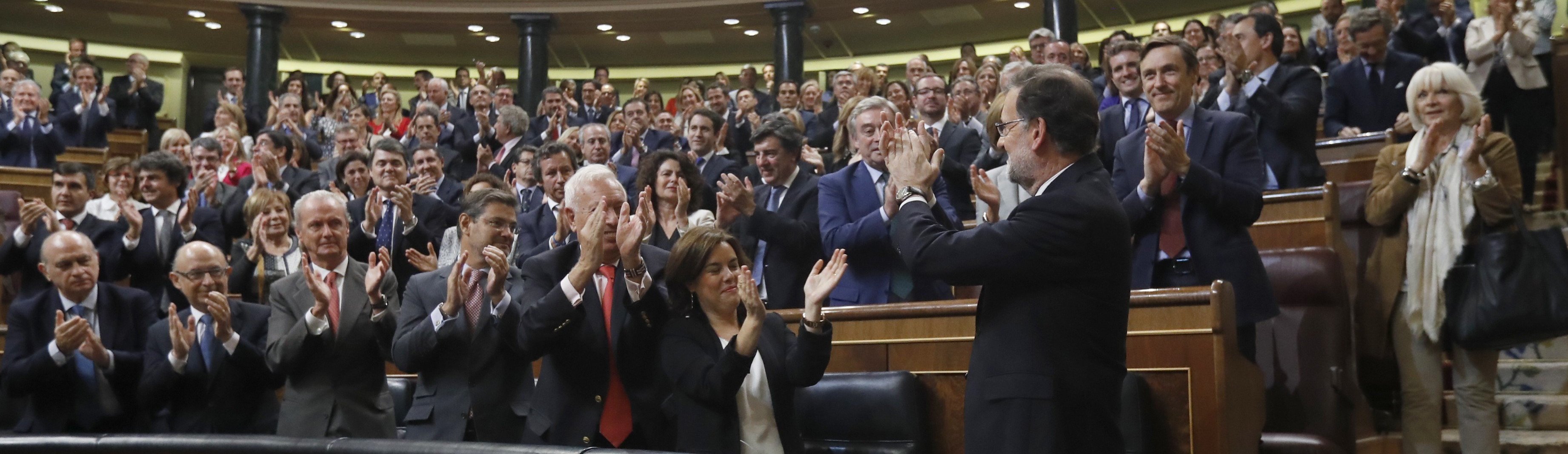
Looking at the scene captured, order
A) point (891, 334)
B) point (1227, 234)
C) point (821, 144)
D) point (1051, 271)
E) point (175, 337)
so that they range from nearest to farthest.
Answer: point (1051, 271) < point (1227, 234) < point (891, 334) < point (175, 337) < point (821, 144)

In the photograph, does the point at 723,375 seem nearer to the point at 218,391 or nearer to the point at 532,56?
the point at 218,391

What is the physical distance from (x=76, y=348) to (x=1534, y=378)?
3.61 meters

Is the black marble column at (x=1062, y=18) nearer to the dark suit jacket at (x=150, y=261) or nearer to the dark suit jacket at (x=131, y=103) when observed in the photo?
the dark suit jacket at (x=150, y=261)

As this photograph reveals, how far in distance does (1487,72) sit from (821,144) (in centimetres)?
285

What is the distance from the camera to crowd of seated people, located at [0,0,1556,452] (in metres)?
2.38

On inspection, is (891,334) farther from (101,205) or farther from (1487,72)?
(101,205)

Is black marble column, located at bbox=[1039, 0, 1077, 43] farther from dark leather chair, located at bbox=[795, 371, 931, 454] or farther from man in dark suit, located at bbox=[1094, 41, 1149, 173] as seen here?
dark leather chair, located at bbox=[795, 371, 931, 454]

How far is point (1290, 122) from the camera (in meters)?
3.62

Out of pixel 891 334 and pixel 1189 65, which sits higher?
pixel 1189 65

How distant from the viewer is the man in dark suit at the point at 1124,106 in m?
3.36

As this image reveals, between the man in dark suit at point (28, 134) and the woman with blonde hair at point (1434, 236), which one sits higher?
the man in dark suit at point (28, 134)

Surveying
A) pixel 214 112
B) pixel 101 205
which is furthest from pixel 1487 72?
pixel 214 112

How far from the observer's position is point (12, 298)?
16.4 feet

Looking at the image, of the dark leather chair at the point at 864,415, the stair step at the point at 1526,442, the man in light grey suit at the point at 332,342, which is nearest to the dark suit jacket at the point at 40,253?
the man in light grey suit at the point at 332,342
